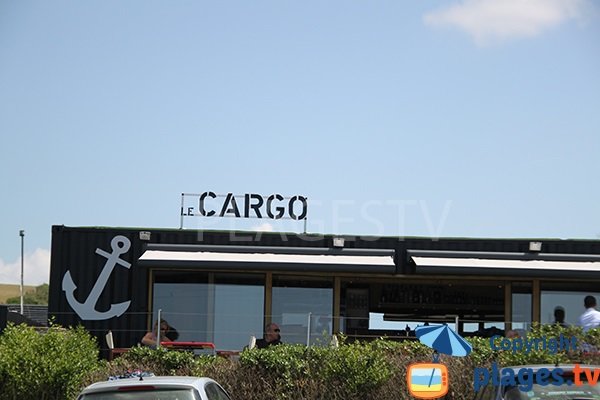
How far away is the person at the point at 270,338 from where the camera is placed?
1769cm

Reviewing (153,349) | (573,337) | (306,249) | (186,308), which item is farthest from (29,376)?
(573,337)

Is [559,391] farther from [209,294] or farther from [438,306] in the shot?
[209,294]

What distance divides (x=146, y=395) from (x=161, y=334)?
26.0 feet

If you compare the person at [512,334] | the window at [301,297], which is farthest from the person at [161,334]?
the person at [512,334]

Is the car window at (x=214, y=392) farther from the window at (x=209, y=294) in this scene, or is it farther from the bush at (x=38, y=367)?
the window at (x=209, y=294)

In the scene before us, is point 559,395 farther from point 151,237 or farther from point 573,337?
point 151,237

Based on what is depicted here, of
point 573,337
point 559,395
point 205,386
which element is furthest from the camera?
point 573,337

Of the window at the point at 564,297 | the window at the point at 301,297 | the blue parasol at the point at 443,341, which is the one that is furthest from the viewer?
the window at the point at 301,297

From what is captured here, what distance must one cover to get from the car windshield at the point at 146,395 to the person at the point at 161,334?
285 inches

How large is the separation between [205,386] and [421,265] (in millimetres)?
9442

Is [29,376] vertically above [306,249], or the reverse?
[306,249]

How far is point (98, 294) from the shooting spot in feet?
65.8

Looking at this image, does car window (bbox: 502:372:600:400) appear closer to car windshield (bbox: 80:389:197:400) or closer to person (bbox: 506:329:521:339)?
car windshield (bbox: 80:389:197:400)

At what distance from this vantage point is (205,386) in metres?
10.4
